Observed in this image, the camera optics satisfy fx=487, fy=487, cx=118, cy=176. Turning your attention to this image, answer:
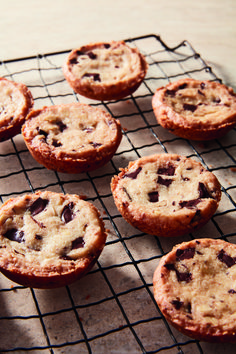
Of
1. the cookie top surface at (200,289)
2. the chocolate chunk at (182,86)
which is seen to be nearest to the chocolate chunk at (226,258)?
the cookie top surface at (200,289)

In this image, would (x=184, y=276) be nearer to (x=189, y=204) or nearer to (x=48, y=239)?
(x=189, y=204)

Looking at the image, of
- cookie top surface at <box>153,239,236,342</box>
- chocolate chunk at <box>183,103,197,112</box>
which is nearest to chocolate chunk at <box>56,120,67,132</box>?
chocolate chunk at <box>183,103,197,112</box>

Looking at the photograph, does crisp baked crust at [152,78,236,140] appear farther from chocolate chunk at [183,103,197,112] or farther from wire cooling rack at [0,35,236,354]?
wire cooling rack at [0,35,236,354]

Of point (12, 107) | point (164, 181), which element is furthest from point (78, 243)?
point (12, 107)

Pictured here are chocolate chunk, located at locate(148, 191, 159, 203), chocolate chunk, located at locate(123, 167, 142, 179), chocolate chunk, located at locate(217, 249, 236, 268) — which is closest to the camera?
chocolate chunk, located at locate(217, 249, 236, 268)

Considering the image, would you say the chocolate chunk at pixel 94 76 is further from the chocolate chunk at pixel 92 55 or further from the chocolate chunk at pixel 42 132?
the chocolate chunk at pixel 42 132

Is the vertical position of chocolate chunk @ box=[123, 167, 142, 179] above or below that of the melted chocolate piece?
below

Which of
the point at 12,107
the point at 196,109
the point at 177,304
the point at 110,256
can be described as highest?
the point at 12,107
